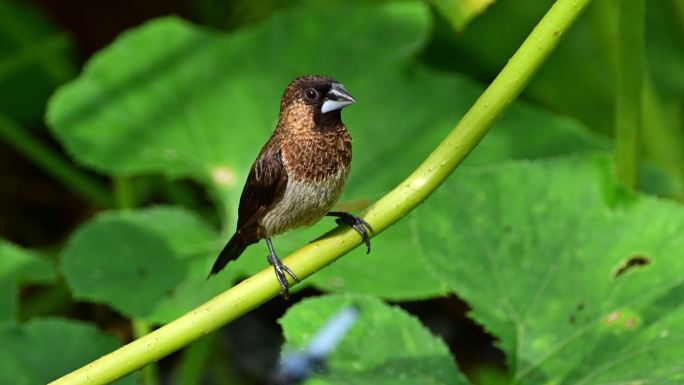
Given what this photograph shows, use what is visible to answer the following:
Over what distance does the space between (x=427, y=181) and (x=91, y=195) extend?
2159 mm

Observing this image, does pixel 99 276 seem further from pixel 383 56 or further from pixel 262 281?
pixel 262 281

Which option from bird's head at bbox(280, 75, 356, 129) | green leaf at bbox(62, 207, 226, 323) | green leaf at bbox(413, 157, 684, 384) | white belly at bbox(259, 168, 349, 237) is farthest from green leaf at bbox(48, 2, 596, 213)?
bird's head at bbox(280, 75, 356, 129)

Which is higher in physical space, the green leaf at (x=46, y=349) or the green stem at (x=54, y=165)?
the green stem at (x=54, y=165)

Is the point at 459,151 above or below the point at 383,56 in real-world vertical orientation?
below

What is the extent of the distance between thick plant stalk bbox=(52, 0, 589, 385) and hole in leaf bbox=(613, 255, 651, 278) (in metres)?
0.83

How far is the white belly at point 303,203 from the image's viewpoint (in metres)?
1.32

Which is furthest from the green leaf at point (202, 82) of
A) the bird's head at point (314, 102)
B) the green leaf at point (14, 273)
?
the bird's head at point (314, 102)

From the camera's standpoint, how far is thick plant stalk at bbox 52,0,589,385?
1.20 m

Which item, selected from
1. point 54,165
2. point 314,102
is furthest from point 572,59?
point 314,102

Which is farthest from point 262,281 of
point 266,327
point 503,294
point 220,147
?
point 266,327

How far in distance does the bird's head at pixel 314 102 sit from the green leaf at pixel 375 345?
20.0 inches

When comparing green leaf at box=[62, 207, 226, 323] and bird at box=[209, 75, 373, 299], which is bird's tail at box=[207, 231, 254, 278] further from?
Answer: green leaf at box=[62, 207, 226, 323]

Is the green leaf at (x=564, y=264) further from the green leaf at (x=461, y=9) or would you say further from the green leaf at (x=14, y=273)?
the green leaf at (x=14, y=273)

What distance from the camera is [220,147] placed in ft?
8.97
